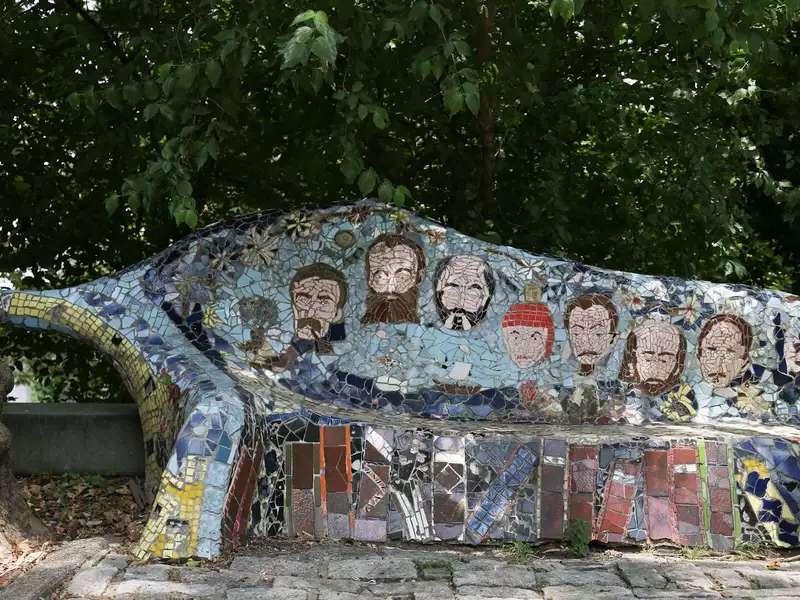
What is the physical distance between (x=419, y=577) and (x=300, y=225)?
2064 mm

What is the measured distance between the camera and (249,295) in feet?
18.4

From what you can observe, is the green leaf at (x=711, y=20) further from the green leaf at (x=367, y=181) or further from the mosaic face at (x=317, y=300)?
the mosaic face at (x=317, y=300)

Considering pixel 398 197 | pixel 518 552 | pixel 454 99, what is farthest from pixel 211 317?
pixel 518 552

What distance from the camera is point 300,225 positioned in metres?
5.67

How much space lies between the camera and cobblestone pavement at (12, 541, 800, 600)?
13.1 ft

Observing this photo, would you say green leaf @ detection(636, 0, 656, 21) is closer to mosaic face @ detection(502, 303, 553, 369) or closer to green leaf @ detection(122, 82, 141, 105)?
mosaic face @ detection(502, 303, 553, 369)

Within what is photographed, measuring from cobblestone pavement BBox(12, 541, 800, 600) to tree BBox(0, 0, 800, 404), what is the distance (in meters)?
2.07

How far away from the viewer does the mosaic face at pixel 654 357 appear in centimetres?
555

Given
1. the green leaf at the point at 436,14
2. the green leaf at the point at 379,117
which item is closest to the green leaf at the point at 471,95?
the green leaf at the point at 436,14

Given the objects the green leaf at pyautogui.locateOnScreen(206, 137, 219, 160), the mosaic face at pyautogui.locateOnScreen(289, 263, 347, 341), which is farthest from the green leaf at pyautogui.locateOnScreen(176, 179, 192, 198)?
the mosaic face at pyautogui.locateOnScreen(289, 263, 347, 341)

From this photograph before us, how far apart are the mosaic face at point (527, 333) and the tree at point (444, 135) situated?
0.88 meters

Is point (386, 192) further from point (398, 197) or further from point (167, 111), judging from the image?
point (167, 111)

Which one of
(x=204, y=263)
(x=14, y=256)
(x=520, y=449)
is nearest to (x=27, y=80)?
(x=14, y=256)

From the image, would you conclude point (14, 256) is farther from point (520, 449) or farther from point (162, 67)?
point (520, 449)
